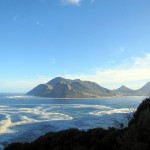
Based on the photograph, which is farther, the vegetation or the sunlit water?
the sunlit water

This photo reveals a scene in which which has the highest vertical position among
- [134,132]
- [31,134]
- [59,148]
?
[134,132]

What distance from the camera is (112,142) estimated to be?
13633 millimetres

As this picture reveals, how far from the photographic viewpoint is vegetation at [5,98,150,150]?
11719mm

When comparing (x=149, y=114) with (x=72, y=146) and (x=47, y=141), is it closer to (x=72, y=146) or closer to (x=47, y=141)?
(x=72, y=146)

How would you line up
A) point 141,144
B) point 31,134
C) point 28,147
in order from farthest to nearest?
point 31,134
point 28,147
point 141,144

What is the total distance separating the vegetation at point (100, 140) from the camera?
461 inches

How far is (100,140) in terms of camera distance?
1395cm

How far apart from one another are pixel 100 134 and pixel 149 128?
380 cm

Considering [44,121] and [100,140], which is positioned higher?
[100,140]

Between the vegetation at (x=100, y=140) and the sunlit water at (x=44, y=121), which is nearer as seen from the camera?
the vegetation at (x=100, y=140)

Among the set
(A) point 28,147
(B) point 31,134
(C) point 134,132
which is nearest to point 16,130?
(B) point 31,134

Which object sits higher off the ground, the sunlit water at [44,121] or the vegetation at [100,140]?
the vegetation at [100,140]

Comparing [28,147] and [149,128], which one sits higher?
[149,128]

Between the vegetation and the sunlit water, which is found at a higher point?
the vegetation
